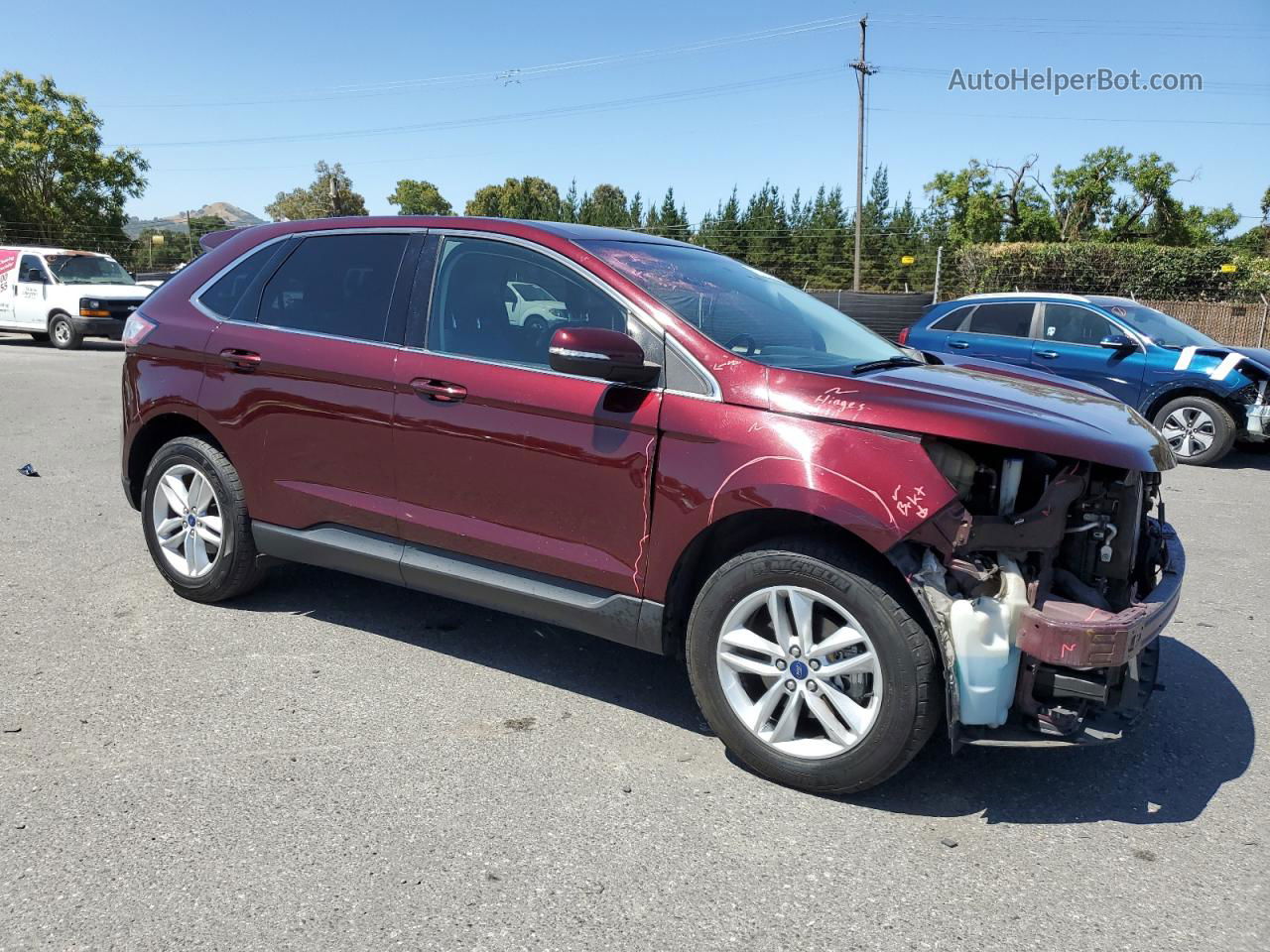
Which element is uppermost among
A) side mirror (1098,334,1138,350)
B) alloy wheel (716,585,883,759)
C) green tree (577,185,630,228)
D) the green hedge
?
green tree (577,185,630,228)

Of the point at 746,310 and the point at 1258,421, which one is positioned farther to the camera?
the point at 1258,421

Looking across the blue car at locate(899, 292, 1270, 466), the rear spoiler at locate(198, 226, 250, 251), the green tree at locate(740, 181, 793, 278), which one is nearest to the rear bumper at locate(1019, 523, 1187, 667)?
the rear spoiler at locate(198, 226, 250, 251)

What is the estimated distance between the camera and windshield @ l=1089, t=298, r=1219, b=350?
9.74m

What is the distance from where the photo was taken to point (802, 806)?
3.05 meters

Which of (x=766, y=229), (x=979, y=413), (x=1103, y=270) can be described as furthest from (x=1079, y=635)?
(x=766, y=229)

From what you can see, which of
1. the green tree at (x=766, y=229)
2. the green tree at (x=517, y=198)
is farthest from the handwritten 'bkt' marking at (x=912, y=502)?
the green tree at (x=517, y=198)

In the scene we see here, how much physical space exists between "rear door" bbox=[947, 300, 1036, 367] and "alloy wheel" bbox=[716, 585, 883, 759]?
7985 millimetres

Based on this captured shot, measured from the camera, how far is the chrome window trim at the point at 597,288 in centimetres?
325

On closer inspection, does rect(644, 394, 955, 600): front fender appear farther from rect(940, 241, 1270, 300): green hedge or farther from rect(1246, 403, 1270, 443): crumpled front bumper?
rect(940, 241, 1270, 300): green hedge

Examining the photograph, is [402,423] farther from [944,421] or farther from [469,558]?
[944,421]

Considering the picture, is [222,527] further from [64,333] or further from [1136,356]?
[64,333]

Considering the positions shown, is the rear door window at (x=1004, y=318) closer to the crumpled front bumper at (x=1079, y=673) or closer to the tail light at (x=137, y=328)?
the crumpled front bumper at (x=1079, y=673)

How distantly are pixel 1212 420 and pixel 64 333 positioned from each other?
19.0m

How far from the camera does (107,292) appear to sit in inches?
725
